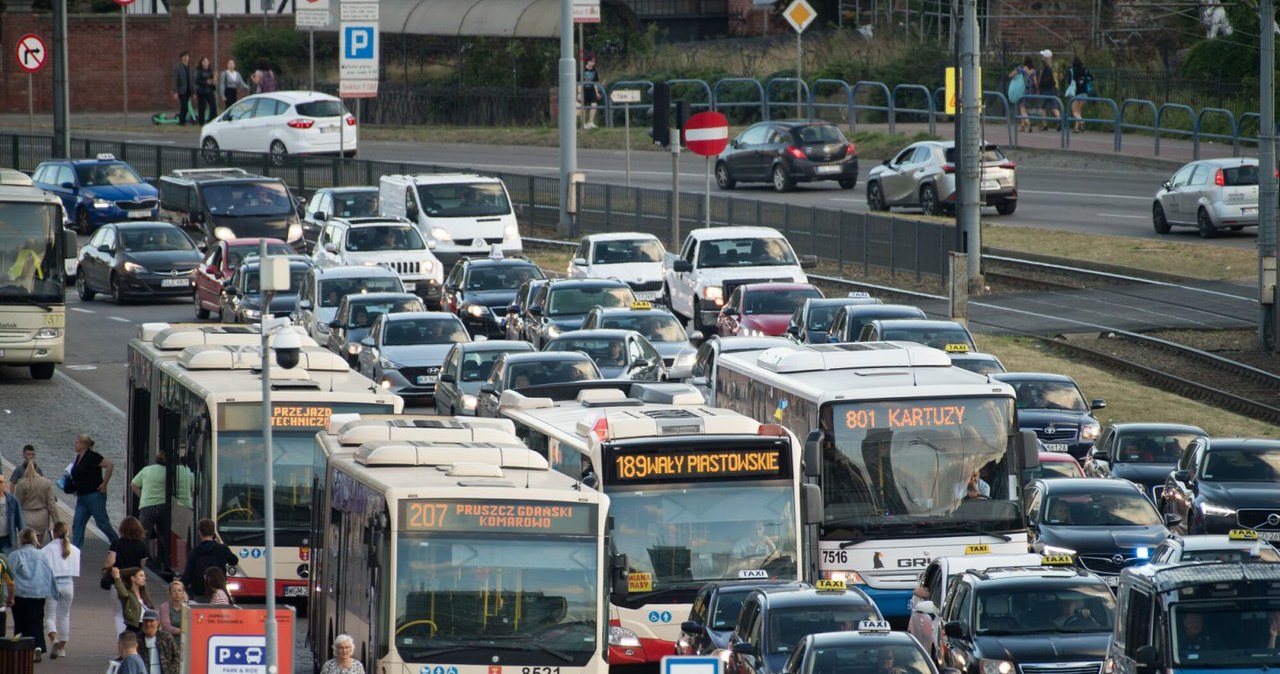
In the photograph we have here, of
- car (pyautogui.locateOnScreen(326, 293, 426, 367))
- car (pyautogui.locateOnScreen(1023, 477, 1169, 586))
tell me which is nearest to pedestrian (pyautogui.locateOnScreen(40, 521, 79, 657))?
car (pyautogui.locateOnScreen(1023, 477, 1169, 586))

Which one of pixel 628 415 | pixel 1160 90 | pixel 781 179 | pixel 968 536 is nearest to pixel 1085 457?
pixel 968 536

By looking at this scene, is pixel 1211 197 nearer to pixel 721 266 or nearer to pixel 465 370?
pixel 721 266

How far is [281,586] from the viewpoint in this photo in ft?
67.2

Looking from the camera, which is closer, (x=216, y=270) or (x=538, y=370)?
(x=538, y=370)

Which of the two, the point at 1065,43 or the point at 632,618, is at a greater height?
the point at 1065,43

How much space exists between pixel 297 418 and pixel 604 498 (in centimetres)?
663

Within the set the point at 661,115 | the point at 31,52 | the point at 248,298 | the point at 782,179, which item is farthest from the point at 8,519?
the point at 782,179

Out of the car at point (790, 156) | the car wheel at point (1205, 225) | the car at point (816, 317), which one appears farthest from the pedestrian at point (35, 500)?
the car at point (790, 156)

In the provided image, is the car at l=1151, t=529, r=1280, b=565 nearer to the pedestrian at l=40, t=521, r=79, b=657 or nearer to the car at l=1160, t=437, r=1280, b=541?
the car at l=1160, t=437, r=1280, b=541

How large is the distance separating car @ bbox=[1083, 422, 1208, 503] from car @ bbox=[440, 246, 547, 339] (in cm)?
1324

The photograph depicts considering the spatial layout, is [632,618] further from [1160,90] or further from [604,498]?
[1160,90]

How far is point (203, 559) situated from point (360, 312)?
15248mm

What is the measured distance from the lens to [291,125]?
54.5m

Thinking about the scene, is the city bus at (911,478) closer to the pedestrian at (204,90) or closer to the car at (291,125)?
the car at (291,125)
